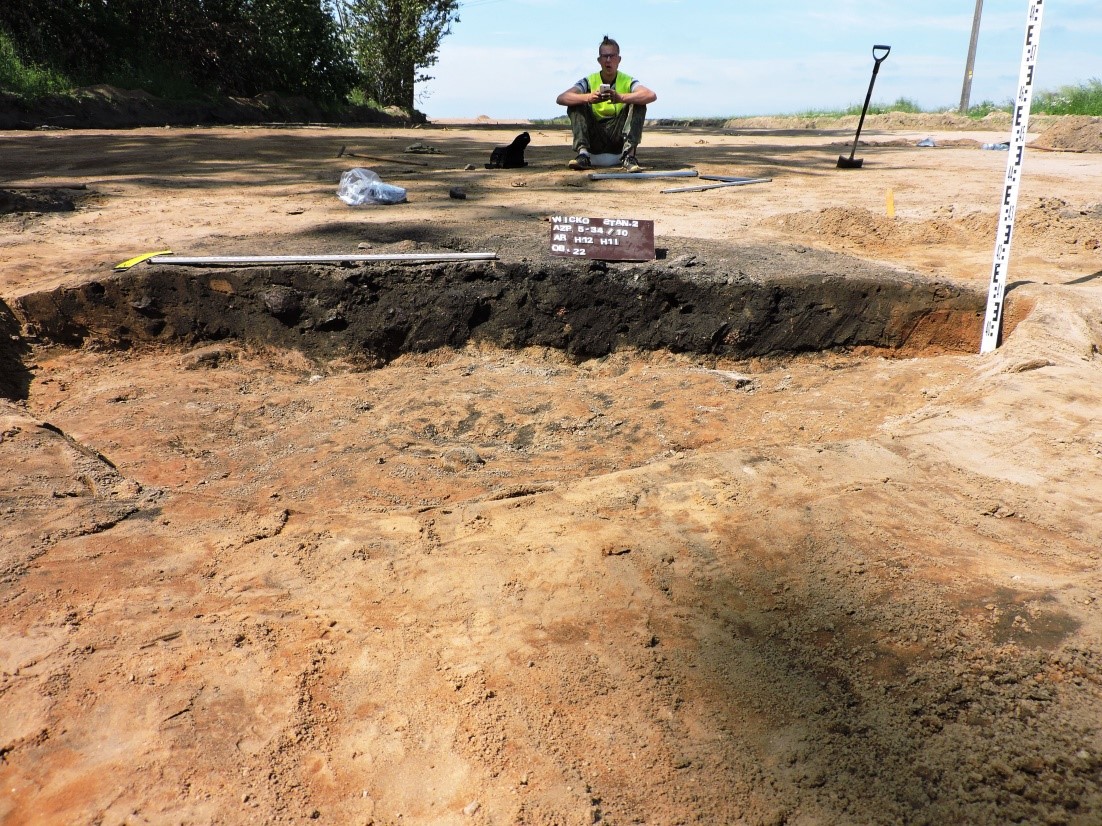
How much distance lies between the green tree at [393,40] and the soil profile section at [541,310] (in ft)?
57.6

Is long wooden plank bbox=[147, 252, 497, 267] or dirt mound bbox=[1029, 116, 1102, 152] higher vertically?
dirt mound bbox=[1029, 116, 1102, 152]

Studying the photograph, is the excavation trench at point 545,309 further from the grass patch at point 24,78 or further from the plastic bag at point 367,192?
the grass patch at point 24,78

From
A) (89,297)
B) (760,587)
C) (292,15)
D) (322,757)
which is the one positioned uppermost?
(292,15)

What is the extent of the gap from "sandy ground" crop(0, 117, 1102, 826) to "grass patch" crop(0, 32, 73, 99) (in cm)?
1001

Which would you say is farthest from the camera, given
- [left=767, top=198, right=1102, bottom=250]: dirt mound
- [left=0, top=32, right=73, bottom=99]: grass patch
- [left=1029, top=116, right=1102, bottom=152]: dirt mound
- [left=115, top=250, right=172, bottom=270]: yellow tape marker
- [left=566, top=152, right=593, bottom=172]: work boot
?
[left=0, top=32, right=73, bottom=99]: grass patch

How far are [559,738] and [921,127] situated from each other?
19.8 metres

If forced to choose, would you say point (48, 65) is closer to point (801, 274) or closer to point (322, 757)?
point (801, 274)

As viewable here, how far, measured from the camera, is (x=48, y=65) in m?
13.3

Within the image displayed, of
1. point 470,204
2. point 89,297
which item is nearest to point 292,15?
point 470,204

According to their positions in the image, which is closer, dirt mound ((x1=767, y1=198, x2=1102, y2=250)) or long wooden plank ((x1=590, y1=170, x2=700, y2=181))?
dirt mound ((x1=767, y1=198, x2=1102, y2=250))

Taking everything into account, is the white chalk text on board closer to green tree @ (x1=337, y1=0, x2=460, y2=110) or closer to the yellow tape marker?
the yellow tape marker

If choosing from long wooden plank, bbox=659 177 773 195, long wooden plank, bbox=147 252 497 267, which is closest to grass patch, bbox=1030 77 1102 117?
long wooden plank, bbox=659 177 773 195

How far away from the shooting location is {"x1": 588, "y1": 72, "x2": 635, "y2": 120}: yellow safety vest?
8.80 metres

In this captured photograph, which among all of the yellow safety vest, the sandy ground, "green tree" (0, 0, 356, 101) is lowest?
the sandy ground
